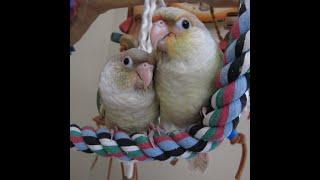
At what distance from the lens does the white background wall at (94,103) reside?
70 centimetres

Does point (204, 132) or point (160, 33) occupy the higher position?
point (160, 33)

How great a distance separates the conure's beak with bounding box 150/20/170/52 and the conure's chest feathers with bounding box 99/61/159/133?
8cm

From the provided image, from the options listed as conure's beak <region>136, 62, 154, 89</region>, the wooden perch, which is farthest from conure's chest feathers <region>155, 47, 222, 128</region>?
the wooden perch

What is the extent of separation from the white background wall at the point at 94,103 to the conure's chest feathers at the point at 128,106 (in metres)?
0.05

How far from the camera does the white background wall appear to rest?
0.70 meters

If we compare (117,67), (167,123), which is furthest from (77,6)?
(167,123)

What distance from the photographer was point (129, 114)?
0.67 metres

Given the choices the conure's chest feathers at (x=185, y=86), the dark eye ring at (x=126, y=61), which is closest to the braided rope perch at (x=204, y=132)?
the conure's chest feathers at (x=185, y=86)

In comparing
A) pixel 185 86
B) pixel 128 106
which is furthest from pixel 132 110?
pixel 185 86

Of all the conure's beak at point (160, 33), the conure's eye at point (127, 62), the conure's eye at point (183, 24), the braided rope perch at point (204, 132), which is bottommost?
the braided rope perch at point (204, 132)

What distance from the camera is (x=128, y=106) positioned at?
0.67 m

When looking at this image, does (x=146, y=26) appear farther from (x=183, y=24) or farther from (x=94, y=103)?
(x=94, y=103)

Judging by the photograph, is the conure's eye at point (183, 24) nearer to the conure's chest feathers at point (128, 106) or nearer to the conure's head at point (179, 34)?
the conure's head at point (179, 34)

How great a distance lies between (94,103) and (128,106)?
10 cm
